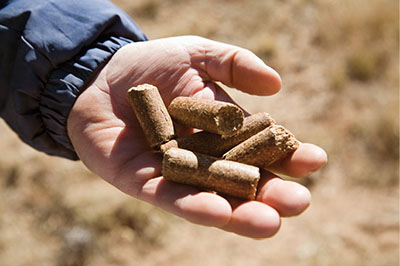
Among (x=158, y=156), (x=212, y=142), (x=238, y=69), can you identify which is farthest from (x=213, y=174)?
(x=238, y=69)

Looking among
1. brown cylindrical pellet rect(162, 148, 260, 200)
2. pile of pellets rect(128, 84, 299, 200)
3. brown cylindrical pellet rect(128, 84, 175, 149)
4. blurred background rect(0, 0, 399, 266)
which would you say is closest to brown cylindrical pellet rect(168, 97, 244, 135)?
pile of pellets rect(128, 84, 299, 200)

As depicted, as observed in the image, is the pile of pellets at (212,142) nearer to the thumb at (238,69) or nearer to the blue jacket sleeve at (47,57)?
the thumb at (238,69)

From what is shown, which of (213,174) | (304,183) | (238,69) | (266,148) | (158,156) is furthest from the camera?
(304,183)

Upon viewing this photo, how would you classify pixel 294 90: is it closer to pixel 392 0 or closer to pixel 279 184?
pixel 392 0

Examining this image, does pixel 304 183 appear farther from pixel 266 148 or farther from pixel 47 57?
pixel 47 57

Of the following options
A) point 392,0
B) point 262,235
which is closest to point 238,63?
point 262,235

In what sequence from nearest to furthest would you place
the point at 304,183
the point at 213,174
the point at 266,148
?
the point at 213,174
the point at 266,148
the point at 304,183

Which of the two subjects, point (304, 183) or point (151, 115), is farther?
point (304, 183)
